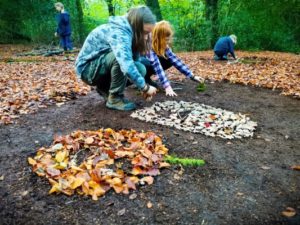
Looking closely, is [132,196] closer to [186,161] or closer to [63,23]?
[186,161]

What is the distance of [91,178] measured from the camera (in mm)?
2410

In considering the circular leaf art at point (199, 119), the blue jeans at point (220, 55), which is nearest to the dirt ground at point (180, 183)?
the circular leaf art at point (199, 119)

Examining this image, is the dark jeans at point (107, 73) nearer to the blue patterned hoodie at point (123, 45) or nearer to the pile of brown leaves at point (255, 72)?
the blue patterned hoodie at point (123, 45)

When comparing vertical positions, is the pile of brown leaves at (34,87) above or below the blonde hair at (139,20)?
below

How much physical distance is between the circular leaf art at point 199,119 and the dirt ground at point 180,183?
11 cm

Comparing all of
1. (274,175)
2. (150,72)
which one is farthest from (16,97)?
(274,175)

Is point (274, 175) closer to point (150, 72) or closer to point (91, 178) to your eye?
point (91, 178)

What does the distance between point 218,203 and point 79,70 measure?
241 centimetres

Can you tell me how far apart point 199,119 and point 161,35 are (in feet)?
4.48

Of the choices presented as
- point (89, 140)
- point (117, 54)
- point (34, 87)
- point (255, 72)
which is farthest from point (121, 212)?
point (255, 72)

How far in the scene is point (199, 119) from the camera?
12.0ft

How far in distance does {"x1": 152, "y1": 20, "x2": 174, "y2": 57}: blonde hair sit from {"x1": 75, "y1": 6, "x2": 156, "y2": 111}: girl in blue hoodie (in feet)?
2.09

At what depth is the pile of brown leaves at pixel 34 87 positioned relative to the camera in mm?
4336

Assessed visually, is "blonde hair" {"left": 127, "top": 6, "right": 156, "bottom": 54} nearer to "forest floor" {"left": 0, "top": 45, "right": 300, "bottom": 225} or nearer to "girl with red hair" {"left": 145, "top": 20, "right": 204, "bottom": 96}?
"girl with red hair" {"left": 145, "top": 20, "right": 204, "bottom": 96}
